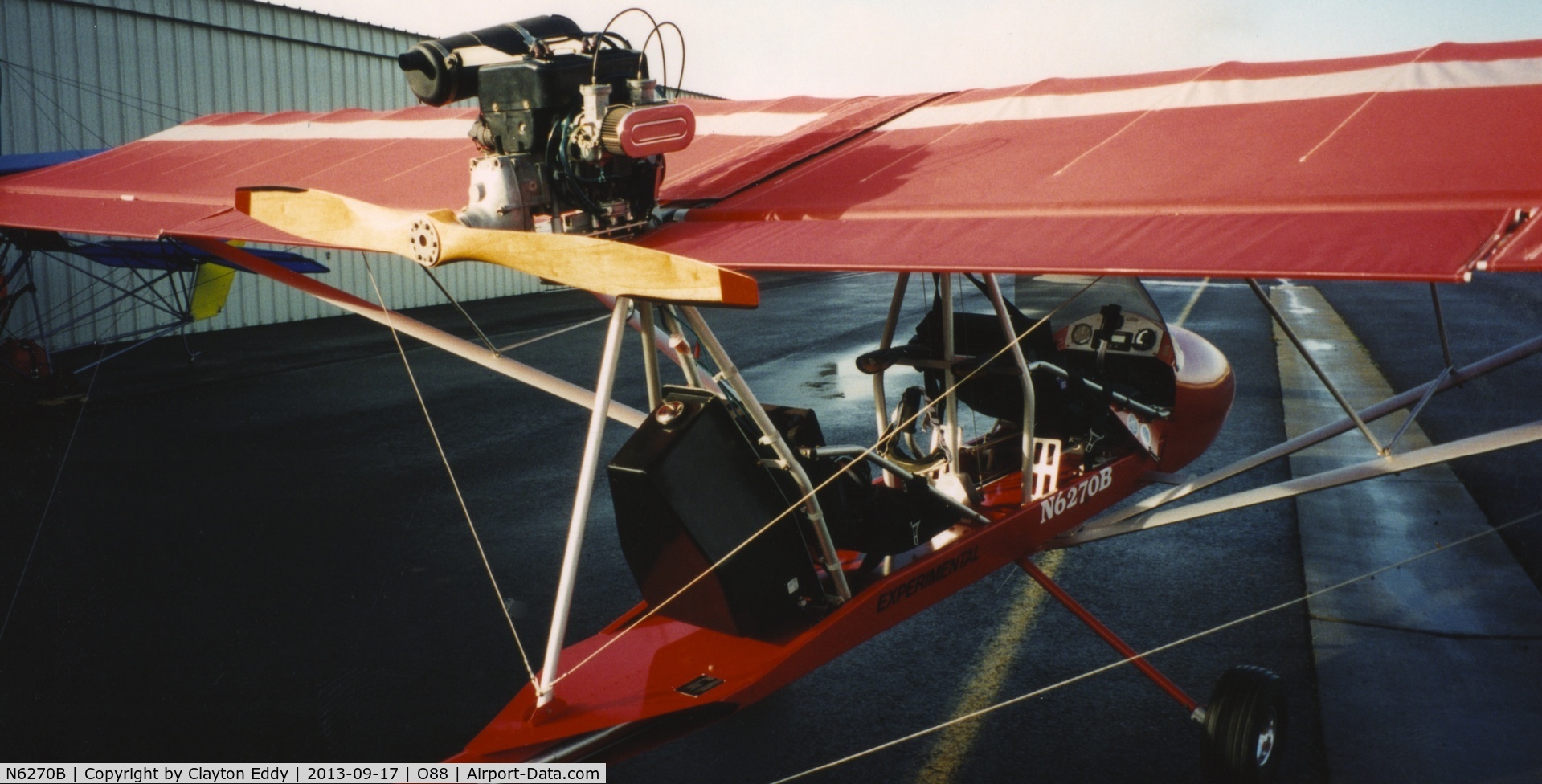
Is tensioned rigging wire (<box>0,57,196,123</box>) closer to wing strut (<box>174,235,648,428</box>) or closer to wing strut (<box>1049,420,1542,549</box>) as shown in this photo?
wing strut (<box>174,235,648,428</box>)

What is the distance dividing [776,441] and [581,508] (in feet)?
2.26

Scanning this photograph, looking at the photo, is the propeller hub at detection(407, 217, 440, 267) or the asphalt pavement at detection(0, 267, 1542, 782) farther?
the asphalt pavement at detection(0, 267, 1542, 782)

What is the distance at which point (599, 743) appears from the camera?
9.35 feet

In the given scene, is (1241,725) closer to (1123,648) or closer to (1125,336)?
(1123,648)

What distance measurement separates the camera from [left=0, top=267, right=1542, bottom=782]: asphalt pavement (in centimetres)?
418

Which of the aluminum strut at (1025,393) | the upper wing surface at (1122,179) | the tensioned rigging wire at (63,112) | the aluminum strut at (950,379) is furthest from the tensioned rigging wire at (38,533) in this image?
the tensioned rigging wire at (63,112)

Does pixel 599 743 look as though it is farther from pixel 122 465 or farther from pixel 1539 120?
pixel 122 465

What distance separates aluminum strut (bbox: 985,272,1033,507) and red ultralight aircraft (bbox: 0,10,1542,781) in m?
0.01

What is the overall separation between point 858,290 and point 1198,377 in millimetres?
18744

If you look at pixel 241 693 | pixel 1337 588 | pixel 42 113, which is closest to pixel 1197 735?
pixel 1337 588

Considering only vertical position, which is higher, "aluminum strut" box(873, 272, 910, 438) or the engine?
the engine

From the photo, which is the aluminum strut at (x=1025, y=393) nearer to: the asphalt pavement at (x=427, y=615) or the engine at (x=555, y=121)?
the asphalt pavement at (x=427, y=615)

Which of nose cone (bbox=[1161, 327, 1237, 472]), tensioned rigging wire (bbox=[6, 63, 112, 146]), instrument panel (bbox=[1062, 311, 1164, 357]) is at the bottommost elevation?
nose cone (bbox=[1161, 327, 1237, 472])
